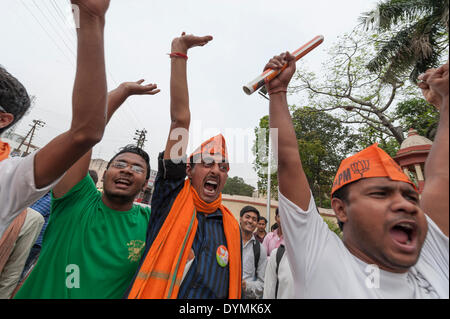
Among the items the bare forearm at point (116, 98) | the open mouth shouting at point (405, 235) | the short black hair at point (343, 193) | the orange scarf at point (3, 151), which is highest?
the bare forearm at point (116, 98)

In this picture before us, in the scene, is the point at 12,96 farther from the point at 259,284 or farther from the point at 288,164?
the point at 259,284

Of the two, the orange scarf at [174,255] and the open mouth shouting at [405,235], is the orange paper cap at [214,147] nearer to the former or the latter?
the orange scarf at [174,255]

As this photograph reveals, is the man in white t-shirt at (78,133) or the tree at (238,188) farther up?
the tree at (238,188)

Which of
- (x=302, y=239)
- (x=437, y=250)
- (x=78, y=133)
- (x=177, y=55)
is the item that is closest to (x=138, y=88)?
(x=177, y=55)

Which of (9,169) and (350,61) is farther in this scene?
(350,61)

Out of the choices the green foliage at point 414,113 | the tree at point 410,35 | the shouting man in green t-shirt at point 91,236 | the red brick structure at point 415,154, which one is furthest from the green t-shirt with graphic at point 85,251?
the green foliage at point 414,113

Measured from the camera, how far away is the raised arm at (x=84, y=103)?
3.24ft

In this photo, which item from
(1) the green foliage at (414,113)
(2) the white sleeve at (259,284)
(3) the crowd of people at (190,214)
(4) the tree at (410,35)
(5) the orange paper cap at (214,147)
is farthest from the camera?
(1) the green foliage at (414,113)

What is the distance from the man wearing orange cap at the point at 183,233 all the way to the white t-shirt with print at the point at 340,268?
0.62m

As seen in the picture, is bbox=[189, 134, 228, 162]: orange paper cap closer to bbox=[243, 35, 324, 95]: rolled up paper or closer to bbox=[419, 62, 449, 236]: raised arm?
bbox=[243, 35, 324, 95]: rolled up paper
